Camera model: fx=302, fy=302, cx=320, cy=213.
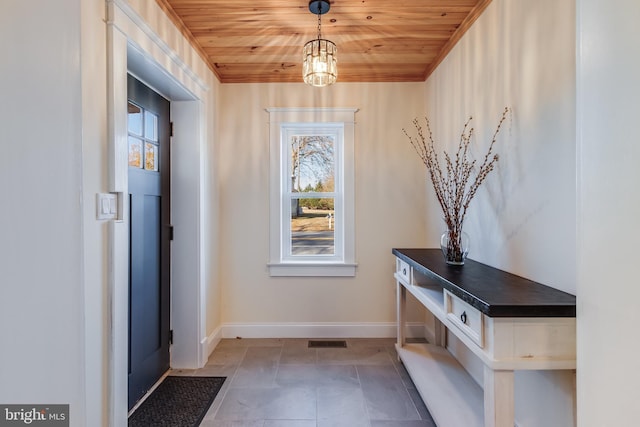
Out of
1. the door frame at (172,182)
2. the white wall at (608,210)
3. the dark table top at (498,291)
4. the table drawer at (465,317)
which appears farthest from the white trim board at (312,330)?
the white wall at (608,210)

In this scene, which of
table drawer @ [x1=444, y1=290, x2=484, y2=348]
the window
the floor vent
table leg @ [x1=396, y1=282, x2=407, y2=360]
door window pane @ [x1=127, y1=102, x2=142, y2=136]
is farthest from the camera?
the window

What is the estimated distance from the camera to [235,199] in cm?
298

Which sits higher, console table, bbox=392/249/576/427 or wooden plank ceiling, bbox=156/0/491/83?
wooden plank ceiling, bbox=156/0/491/83

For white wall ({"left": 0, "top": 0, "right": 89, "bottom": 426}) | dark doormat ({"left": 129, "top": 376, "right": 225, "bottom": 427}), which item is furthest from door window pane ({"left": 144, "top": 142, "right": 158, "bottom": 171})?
dark doormat ({"left": 129, "top": 376, "right": 225, "bottom": 427})

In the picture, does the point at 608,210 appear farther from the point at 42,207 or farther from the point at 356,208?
the point at 356,208

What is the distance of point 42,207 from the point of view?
1.22m

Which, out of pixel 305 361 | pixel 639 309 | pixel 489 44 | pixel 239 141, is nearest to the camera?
pixel 639 309

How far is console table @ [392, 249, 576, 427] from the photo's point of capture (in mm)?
1102

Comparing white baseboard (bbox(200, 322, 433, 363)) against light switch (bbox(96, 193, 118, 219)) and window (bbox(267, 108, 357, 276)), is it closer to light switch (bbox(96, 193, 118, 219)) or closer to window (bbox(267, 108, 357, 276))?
window (bbox(267, 108, 357, 276))

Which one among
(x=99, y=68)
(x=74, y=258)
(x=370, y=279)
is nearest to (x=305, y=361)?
(x=370, y=279)

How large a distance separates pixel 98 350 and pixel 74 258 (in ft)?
1.40

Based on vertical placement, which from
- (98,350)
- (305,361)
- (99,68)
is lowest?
(305,361)

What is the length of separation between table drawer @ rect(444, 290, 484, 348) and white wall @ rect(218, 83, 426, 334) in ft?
4.90

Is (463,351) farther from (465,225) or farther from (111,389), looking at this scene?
(111,389)
